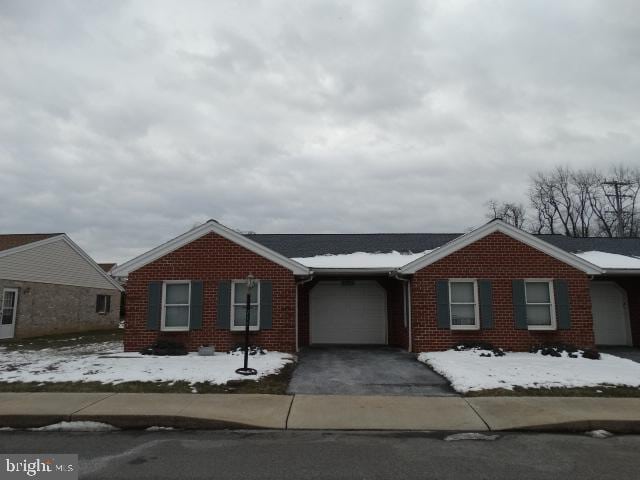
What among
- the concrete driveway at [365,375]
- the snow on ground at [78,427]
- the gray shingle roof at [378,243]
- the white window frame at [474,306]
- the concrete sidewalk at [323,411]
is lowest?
the snow on ground at [78,427]

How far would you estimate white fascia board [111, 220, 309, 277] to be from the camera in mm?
15289

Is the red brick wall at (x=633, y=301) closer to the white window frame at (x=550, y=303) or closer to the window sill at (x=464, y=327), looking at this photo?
the white window frame at (x=550, y=303)

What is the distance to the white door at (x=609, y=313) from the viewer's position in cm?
1820

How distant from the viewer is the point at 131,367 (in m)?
12.1

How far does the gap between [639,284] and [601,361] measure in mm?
6416

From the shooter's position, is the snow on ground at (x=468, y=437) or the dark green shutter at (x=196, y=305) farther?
the dark green shutter at (x=196, y=305)

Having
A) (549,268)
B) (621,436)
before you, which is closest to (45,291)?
(549,268)

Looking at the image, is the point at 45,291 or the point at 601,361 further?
the point at 45,291

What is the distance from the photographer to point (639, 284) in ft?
58.5

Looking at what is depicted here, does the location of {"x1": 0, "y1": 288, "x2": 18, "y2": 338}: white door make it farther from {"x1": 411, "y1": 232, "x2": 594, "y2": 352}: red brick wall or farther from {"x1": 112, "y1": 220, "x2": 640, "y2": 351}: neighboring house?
{"x1": 411, "y1": 232, "x2": 594, "y2": 352}: red brick wall

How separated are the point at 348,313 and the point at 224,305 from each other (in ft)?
17.8

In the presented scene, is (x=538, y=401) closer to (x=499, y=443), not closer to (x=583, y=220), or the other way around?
(x=499, y=443)

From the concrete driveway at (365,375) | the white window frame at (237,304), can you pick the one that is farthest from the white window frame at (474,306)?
the white window frame at (237,304)

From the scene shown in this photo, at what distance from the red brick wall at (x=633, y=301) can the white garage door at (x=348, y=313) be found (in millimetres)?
9117
